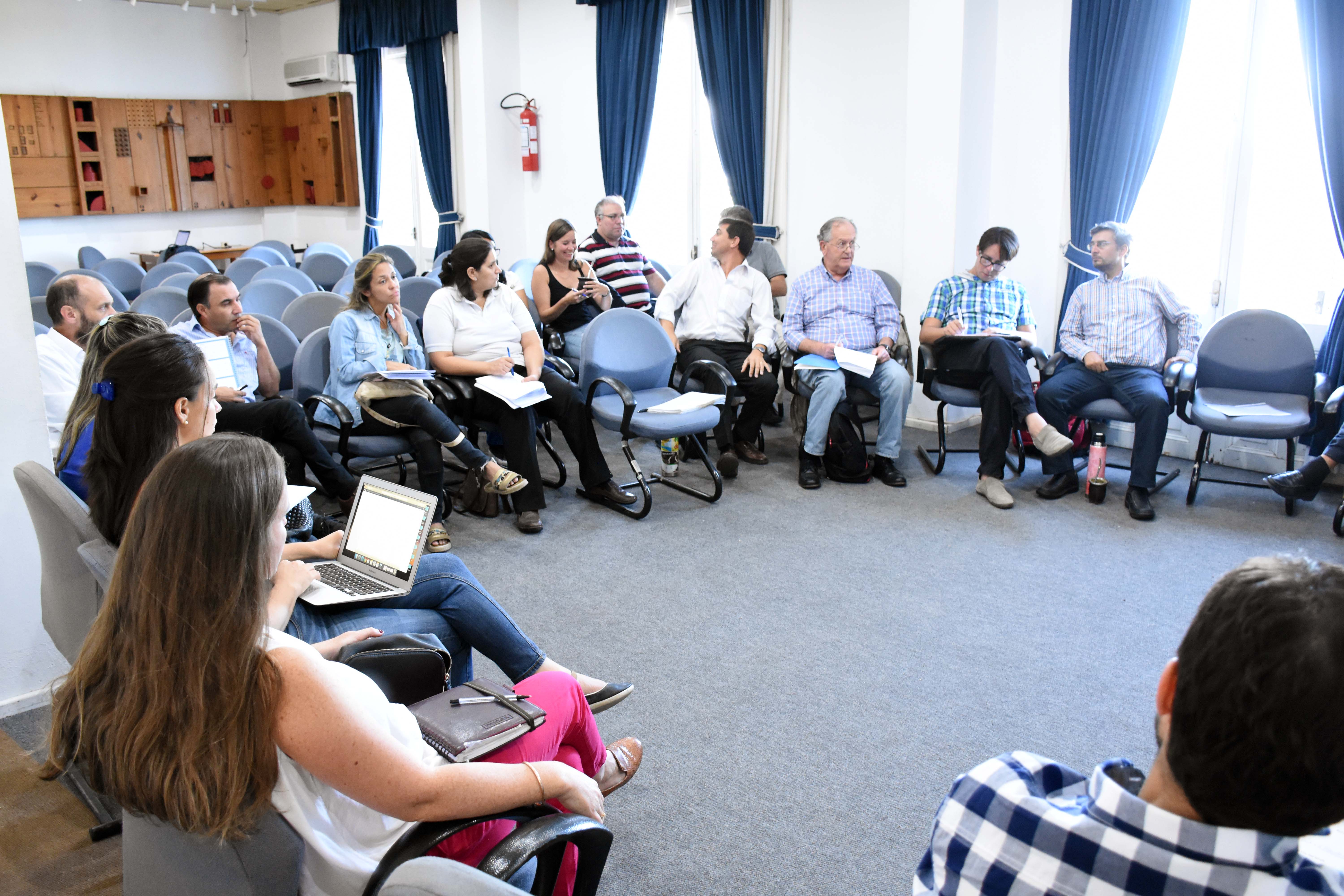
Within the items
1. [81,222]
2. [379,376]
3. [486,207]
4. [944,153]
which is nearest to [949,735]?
[379,376]

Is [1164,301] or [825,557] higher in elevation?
[1164,301]

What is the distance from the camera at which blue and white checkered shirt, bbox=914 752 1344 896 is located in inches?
36.3

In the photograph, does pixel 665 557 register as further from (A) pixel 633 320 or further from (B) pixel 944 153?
(B) pixel 944 153

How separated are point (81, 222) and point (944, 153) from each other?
8.80 metres

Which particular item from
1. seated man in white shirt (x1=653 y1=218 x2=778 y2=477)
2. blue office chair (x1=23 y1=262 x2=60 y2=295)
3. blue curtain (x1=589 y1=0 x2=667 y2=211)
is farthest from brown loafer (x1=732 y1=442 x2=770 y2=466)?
blue office chair (x1=23 y1=262 x2=60 y2=295)

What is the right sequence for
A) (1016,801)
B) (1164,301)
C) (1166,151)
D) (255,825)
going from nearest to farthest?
(1016,801) < (255,825) < (1164,301) < (1166,151)

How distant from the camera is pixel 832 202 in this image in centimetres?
646

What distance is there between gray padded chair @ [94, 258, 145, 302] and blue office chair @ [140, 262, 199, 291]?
786mm

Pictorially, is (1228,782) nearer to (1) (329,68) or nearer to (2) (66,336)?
(2) (66,336)

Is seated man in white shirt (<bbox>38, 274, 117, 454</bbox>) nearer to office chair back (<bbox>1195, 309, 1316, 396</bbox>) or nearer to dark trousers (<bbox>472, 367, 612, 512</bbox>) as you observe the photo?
dark trousers (<bbox>472, 367, 612, 512</bbox>)

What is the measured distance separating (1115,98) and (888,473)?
233 centimetres

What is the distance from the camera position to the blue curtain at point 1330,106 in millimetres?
4465

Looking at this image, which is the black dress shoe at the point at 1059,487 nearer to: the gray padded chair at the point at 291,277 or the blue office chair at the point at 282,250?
the gray padded chair at the point at 291,277

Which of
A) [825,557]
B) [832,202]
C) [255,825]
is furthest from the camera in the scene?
[832,202]
